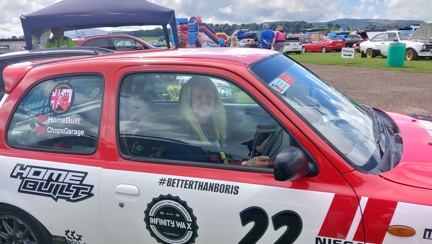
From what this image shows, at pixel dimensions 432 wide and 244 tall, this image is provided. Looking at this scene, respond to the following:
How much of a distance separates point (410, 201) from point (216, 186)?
3.26 ft

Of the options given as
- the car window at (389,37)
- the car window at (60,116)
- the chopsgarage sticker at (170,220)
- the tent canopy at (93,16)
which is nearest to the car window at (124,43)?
the tent canopy at (93,16)

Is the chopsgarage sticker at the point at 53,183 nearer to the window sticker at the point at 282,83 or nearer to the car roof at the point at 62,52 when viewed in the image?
the window sticker at the point at 282,83

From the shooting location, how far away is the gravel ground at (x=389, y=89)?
29.3 ft

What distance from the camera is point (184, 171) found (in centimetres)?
229

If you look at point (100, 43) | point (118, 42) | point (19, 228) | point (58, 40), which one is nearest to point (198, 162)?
point (19, 228)

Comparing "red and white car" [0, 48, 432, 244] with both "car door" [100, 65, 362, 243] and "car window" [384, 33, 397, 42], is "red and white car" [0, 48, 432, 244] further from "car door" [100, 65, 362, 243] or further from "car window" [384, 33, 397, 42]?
"car window" [384, 33, 397, 42]

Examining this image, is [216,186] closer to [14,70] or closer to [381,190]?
[381,190]

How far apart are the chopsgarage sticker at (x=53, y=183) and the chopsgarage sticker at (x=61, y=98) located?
42 cm

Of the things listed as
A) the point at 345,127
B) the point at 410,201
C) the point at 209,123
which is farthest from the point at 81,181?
the point at 410,201

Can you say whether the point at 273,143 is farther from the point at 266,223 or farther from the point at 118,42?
the point at 118,42

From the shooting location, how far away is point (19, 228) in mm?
2730

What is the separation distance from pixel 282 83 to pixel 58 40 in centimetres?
710

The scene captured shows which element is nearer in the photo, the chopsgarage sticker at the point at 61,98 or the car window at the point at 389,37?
the chopsgarage sticker at the point at 61,98

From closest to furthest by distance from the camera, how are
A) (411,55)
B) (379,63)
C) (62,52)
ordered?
(62,52) → (379,63) → (411,55)
